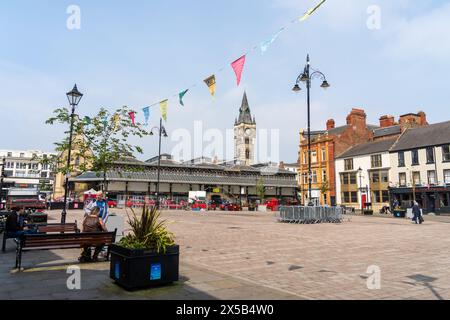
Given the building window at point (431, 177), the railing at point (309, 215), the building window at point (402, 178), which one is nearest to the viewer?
the railing at point (309, 215)

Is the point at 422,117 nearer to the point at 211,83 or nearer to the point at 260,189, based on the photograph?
the point at 260,189

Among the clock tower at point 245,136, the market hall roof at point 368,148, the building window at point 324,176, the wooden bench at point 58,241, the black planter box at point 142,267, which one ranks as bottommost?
the black planter box at point 142,267

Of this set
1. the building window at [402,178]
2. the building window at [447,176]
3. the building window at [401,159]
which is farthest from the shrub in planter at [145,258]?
the building window at [401,159]

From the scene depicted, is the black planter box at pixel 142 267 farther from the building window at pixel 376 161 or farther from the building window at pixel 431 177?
the building window at pixel 376 161

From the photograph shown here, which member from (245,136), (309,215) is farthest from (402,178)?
(245,136)

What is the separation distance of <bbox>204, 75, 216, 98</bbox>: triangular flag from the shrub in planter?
9952 mm

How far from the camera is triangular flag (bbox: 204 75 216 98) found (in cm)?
1562

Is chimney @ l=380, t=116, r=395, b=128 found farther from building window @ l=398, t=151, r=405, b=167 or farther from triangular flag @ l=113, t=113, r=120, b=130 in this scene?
triangular flag @ l=113, t=113, r=120, b=130

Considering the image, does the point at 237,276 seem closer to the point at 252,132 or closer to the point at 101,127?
the point at 101,127

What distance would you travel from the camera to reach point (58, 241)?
7727 millimetres

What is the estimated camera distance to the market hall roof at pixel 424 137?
45125 millimetres

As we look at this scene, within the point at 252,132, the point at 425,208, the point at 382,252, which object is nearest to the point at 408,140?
the point at 425,208

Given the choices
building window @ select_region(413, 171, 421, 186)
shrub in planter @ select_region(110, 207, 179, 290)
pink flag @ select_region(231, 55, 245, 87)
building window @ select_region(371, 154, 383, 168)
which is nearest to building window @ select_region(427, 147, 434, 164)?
building window @ select_region(413, 171, 421, 186)

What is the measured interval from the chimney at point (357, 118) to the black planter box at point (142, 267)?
6091 centimetres
